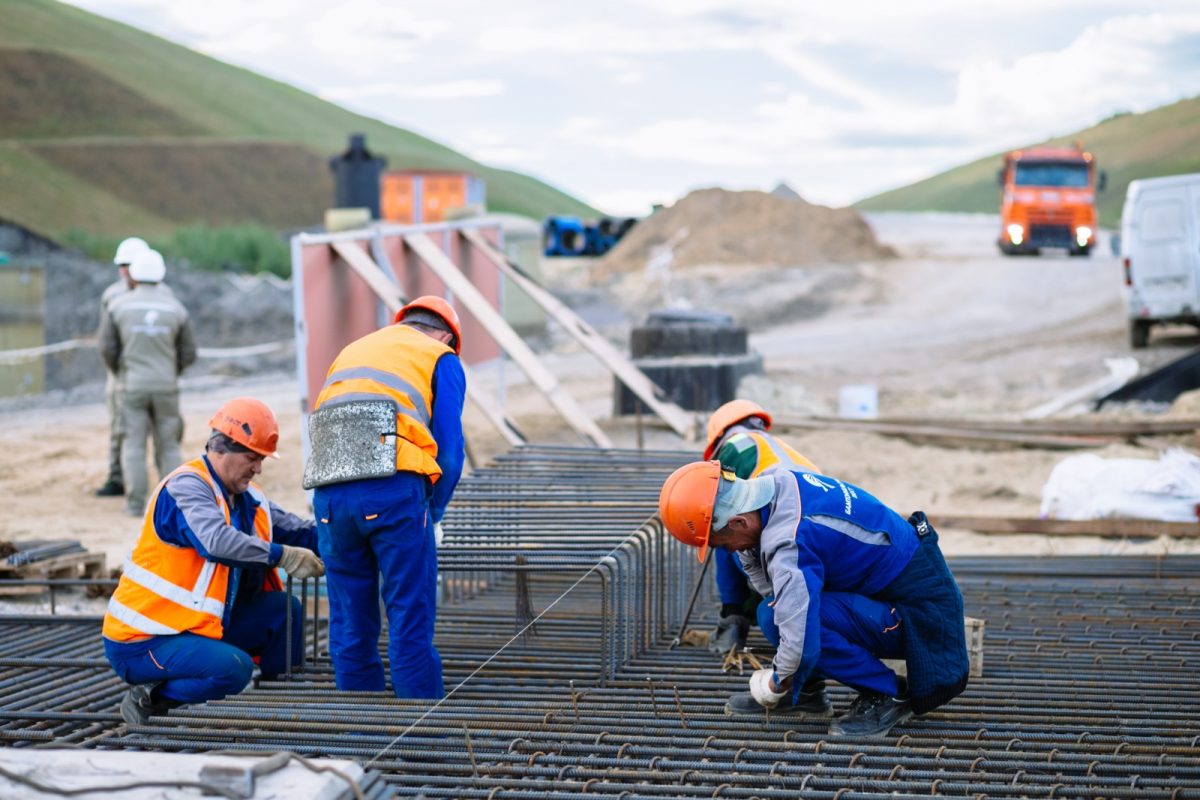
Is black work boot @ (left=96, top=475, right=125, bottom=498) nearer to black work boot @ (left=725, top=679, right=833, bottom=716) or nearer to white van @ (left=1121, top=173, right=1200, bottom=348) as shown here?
black work boot @ (left=725, top=679, right=833, bottom=716)

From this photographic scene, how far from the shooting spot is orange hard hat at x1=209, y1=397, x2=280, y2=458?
457 cm

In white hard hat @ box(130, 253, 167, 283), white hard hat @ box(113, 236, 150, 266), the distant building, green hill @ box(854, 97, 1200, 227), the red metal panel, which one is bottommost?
the red metal panel

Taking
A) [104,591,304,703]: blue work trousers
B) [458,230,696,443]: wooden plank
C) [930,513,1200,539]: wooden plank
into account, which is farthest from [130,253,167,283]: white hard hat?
[930,513,1200,539]: wooden plank

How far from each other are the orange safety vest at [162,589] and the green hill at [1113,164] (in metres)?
56.5

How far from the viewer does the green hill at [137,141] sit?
57.2 m

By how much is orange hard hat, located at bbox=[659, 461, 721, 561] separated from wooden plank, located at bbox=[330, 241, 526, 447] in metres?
5.08

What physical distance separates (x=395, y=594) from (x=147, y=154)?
6564 centimetres

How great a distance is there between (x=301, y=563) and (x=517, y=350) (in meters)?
5.00

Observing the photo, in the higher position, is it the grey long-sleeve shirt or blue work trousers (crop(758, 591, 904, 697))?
the grey long-sleeve shirt

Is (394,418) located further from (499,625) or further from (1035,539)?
(1035,539)

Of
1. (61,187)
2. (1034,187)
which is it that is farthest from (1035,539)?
(61,187)

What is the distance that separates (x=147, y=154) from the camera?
65188mm

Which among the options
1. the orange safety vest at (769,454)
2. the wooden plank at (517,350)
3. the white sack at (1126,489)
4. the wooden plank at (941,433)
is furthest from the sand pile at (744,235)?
the orange safety vest at (769,454)

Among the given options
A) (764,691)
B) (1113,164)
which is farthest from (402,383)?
(1113,164)
